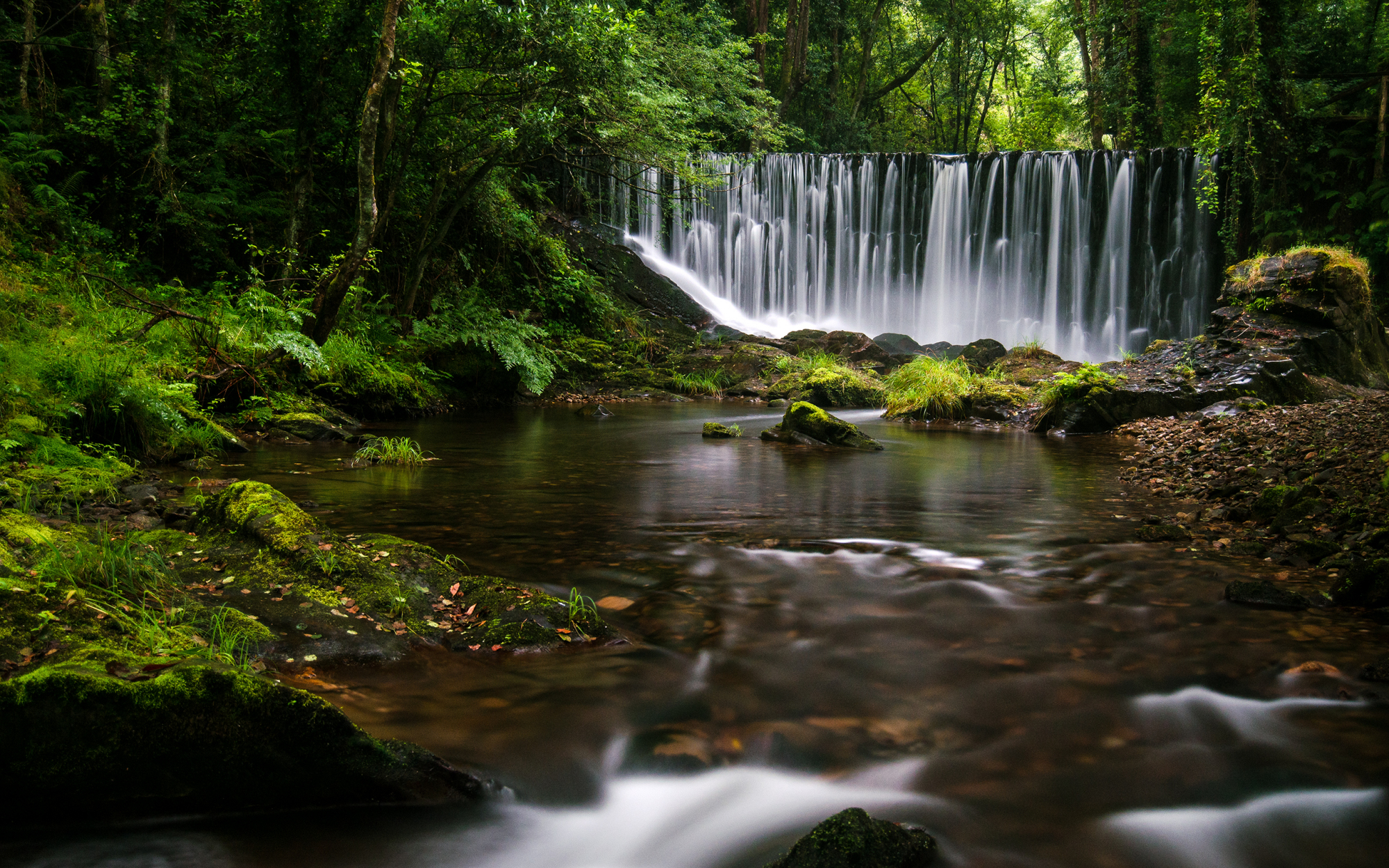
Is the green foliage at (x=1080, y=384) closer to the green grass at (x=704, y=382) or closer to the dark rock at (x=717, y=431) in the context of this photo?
the dark rock at (x=717, y=431)

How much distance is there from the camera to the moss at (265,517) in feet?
12.1

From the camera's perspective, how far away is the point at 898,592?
4254mm

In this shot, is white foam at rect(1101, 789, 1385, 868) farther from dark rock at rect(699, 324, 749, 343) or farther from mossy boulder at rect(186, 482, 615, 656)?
dark rock at rect(699, 324, 749, 343)

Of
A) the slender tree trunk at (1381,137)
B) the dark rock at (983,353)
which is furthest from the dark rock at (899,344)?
the slender tree trunk at (1381,137)

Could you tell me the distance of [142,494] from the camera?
484 centimetres

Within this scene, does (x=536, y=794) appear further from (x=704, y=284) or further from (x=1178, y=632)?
(x=704, y=284)

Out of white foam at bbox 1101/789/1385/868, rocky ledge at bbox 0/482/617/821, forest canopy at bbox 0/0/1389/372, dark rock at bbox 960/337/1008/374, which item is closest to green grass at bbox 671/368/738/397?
forest canopy at bbox 0/0/1389/372

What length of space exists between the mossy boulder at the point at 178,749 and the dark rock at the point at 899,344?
65.9 feet

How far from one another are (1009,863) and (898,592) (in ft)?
7.18

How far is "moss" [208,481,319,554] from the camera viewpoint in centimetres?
368

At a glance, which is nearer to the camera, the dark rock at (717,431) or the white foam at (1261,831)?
the white foam at (1261,831)

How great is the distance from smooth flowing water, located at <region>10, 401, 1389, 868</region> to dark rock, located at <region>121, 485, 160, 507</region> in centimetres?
111

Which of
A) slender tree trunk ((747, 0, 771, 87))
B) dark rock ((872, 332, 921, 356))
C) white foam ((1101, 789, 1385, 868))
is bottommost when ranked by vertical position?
white foam ((1101, 789, 1385, 868))

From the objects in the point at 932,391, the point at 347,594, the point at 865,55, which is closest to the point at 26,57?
the point at 347,594
